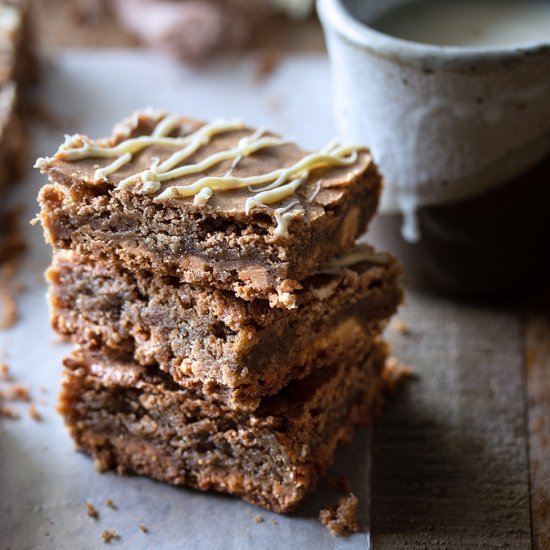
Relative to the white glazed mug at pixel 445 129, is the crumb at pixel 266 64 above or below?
below

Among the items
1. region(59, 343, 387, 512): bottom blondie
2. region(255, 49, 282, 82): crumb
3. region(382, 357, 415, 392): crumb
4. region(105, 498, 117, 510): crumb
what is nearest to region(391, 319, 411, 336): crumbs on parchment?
region(382, 357, 415, 392): crumb

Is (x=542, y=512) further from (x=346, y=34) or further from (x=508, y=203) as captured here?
(x=346, y=34)

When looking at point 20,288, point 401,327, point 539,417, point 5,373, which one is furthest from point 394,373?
point 20,288

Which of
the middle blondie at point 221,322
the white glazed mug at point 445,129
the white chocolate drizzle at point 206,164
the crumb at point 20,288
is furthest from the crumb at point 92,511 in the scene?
the white glazed mug at point 445,129

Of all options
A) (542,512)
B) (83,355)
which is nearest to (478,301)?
(542,512)

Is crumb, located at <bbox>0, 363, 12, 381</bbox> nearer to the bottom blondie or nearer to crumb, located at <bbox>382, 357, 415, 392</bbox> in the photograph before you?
the bottom blondie

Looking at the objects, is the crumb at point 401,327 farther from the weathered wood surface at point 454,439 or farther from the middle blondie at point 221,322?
the middle blondie at point 221,322
